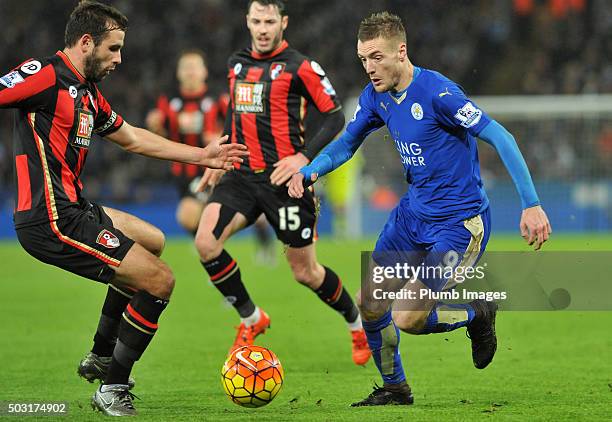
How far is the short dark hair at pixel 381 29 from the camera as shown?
19.1 feet

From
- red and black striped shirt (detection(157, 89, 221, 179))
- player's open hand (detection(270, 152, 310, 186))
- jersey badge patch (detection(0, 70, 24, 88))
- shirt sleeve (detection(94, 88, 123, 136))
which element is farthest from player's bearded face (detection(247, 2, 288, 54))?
red and black striped shirt (detection(157, 89, 221, 179))

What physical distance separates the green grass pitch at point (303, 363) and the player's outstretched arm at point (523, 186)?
0.98 meters

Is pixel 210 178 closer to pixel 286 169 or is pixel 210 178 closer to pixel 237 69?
pixel 237 69

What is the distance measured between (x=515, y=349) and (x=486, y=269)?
1.99 m

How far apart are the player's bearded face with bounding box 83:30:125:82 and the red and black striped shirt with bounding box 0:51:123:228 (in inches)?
3.5

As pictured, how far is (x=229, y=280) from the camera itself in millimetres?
7805

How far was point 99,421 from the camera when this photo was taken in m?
5.44

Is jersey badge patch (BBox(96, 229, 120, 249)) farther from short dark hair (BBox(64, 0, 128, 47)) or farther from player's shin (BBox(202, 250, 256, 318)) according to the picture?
player's shin (BBox(202, 250, 256, 318))

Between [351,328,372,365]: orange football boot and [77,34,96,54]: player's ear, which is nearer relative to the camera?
[77,34,96,54]: player's ear

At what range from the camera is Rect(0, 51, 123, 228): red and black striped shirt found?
5547mm

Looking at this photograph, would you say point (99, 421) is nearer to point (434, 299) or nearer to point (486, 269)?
point (434, 299)

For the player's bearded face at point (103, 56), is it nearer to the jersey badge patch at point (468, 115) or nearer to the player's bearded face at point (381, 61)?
the player's bearded face at point (381, 61)

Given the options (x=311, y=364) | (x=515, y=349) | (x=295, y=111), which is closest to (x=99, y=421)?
(x=311, y=364)

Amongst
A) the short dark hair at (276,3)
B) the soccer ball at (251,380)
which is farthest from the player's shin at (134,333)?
the short dark hair at (276,3)
